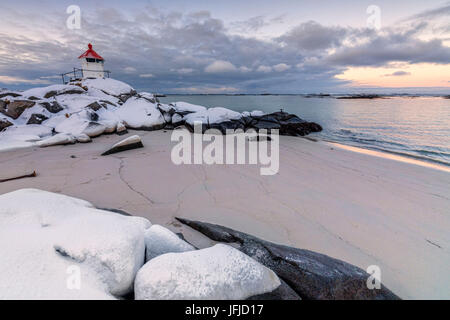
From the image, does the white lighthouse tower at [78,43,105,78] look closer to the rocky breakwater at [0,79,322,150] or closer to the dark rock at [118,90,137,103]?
the dark rock at [118,90,137,103]

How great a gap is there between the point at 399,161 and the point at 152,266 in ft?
33.3

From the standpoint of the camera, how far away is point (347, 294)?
6.80 ft

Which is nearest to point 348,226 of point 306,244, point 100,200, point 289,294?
point 306,244

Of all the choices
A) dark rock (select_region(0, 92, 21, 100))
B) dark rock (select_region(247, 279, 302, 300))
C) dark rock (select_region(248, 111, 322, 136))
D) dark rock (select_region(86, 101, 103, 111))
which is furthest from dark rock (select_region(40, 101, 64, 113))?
dark rock (select_region(247, 279, 302, 300))

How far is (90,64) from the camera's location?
32750mm

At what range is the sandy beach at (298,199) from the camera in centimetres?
309

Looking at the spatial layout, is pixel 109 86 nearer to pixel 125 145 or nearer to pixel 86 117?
pixel 86 117

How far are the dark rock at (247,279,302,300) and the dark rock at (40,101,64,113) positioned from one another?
16.9 metres

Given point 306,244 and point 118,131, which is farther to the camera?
point 118,131

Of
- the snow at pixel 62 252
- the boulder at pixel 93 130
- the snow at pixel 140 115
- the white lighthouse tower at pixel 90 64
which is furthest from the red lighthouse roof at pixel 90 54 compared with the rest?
the snow at pixel 62 252

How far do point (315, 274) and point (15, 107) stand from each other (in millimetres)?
16708
